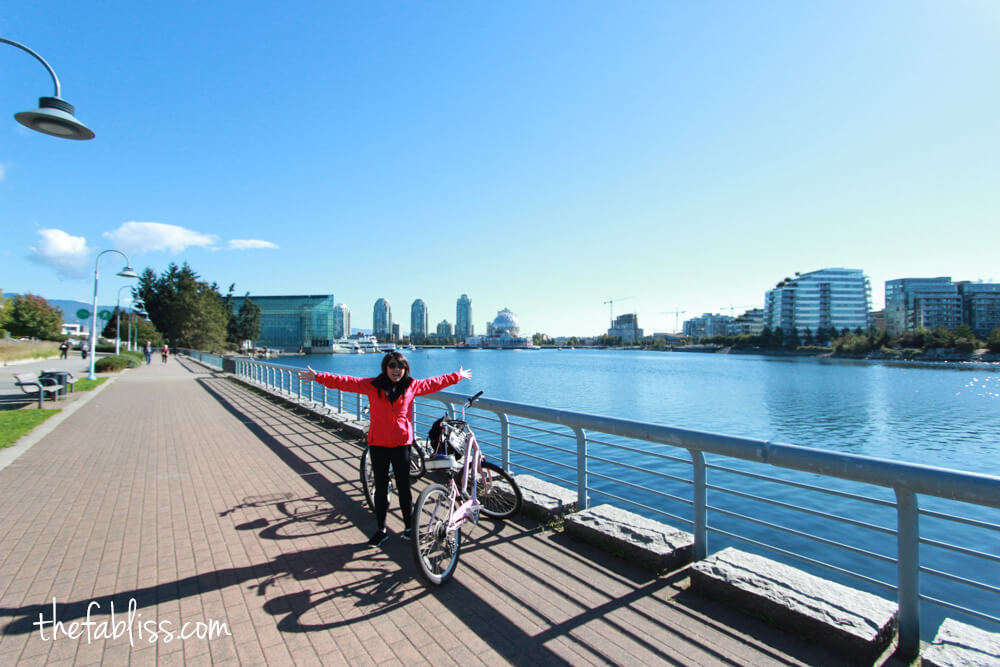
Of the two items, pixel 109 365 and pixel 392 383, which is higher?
pixel 392 383

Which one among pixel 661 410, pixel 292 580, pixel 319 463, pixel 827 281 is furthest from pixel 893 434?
pixel 827 281

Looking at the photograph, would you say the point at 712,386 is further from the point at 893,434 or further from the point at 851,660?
the point at 851,660

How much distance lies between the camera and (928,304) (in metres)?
158

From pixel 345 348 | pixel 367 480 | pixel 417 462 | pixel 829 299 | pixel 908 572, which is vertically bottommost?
pixel 345 348

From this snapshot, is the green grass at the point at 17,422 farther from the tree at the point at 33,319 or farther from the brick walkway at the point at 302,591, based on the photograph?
the tree at the point at 33,319

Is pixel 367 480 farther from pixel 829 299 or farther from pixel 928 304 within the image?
pixel 928 304

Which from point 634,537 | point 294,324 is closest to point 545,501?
point 634,537

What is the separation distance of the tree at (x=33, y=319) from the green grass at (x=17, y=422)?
6417cm

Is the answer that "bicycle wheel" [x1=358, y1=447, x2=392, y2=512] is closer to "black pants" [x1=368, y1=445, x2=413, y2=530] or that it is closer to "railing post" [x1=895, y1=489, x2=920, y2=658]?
"black pants" [x1=368, y1=445, x2=413, y2=530]

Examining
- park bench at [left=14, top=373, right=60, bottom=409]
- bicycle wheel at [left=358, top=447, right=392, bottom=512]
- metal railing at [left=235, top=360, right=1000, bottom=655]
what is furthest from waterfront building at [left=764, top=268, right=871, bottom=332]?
bicycle wheel at [left=358, top=447, right=392, bottom=512]

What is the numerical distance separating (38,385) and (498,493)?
49.9ft

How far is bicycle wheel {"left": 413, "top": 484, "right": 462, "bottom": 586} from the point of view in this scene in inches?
151

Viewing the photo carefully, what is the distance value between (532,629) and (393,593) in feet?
3.74

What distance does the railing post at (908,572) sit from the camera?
3.05m
